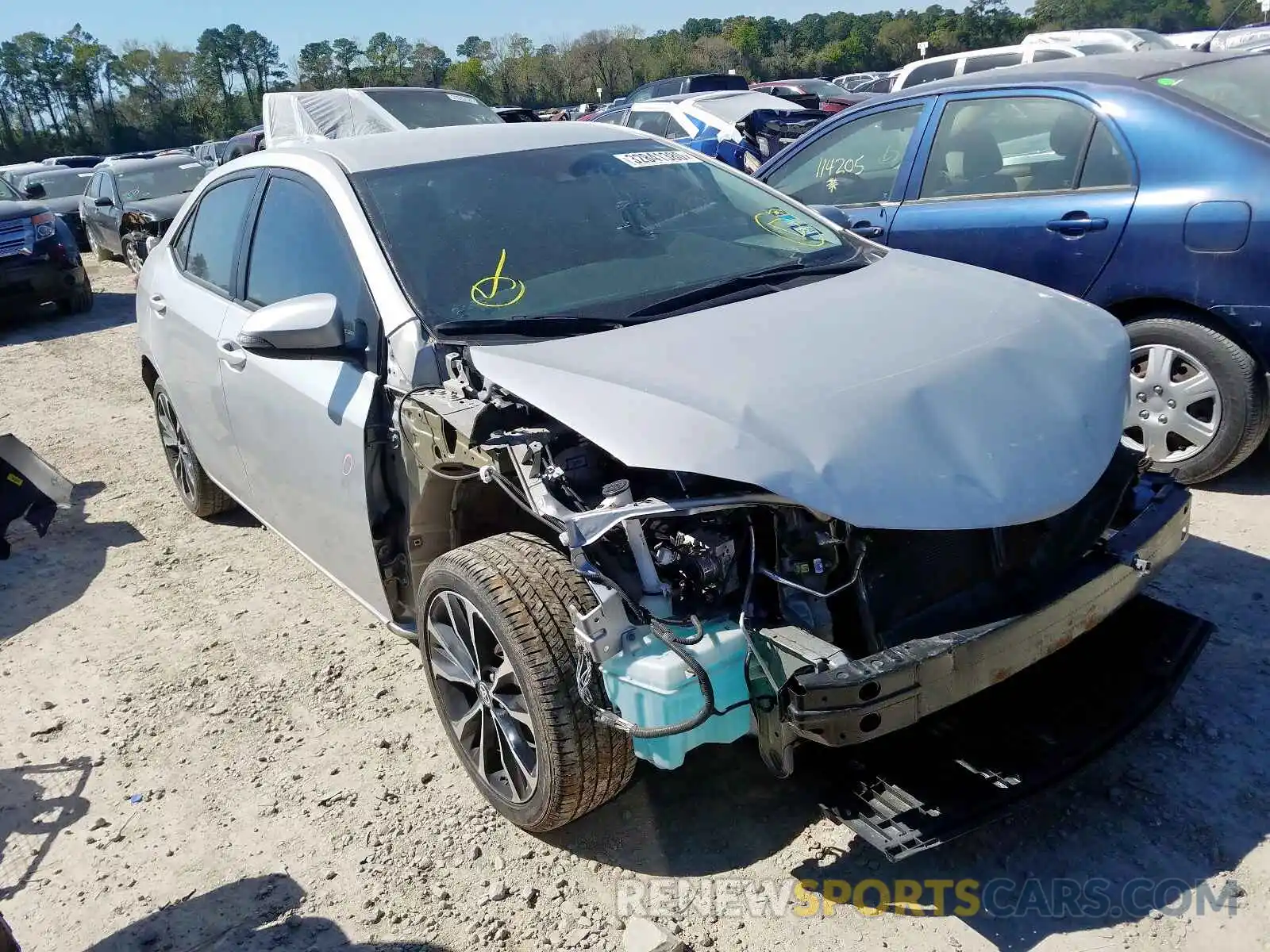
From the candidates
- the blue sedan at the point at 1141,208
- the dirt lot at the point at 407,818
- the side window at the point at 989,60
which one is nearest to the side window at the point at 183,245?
the dirt lot at the point at 407,818

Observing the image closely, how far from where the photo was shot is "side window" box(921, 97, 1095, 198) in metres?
4.45

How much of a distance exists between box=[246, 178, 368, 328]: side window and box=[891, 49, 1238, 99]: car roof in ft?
10.7

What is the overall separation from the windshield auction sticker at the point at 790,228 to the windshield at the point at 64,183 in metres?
17.2

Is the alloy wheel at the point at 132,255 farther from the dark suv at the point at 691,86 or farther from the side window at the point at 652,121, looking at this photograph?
the dark suv at the point at 691,86

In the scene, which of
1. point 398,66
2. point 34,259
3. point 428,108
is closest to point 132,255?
point 34,259

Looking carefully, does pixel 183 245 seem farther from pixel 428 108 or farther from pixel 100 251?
pixel 100 251

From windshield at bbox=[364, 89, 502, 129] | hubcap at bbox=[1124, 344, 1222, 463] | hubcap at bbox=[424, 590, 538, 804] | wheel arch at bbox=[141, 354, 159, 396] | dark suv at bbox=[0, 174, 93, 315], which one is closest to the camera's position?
hubcap at bbox=[424, 590, 538, 804]

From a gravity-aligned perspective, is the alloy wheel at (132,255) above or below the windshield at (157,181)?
below

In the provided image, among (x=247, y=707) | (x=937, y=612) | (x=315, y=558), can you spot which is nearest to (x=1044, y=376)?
(x=937, y=612)

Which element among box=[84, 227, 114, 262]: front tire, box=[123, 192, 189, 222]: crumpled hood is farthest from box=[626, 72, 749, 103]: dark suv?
box=[123, 192, 189, 222]: crumpled hood

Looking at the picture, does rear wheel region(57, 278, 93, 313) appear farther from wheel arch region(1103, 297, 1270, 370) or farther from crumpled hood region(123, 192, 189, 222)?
wheel arch region(1103, 297, 1270, 370)

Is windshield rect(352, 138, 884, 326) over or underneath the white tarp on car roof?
underneath

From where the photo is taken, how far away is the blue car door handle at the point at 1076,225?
167 inches

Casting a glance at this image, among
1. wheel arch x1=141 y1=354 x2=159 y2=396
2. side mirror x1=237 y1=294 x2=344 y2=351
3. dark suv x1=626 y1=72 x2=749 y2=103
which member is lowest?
wheel arch x1=141 y1=354 x2=159 y2=396
